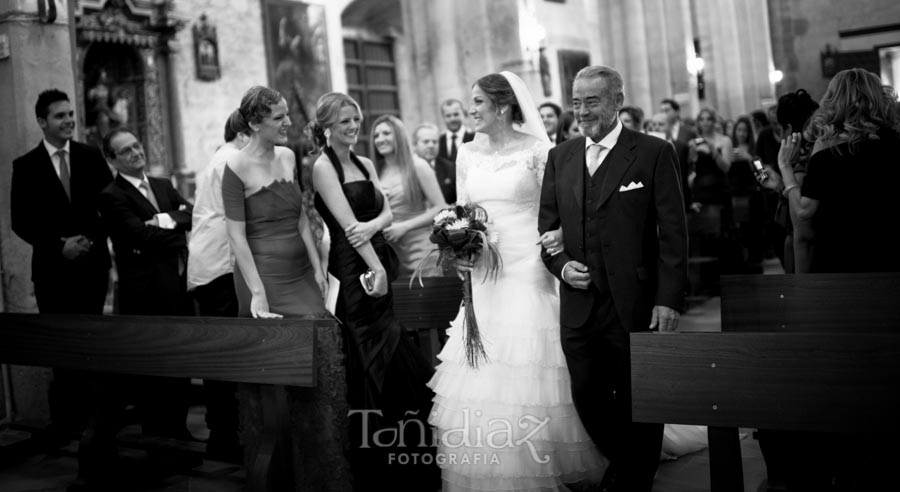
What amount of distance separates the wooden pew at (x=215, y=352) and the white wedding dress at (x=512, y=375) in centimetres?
69

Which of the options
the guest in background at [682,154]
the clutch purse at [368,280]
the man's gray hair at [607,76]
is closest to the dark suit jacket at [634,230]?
the man's gray hair at [607,76]

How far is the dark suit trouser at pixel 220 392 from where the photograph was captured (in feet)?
16.9

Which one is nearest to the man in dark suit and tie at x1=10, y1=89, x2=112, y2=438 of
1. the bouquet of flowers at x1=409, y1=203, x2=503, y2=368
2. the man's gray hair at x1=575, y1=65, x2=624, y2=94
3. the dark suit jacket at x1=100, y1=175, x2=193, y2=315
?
the dark suit jacket at x1=100, y1=175, x2=193, y2=315

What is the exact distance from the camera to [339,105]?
4316 millimetres

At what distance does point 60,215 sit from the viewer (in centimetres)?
567

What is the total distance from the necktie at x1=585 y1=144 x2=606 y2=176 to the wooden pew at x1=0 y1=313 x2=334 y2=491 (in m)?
1.30

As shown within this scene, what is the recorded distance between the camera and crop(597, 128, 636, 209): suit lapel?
12.0ft

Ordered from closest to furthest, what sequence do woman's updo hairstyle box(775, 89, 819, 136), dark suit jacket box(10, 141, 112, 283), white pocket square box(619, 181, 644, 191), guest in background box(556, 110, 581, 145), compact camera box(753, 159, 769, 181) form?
white pocket square box(619, 181, 644, 191)
woman's updo hairstyle box(775, 89, 819, 136)
compact camera box(753, 159, 769, 181)
dark suit jacket box(10, 141, 112, 283)
guest in background box(556, 110, 581, 145)

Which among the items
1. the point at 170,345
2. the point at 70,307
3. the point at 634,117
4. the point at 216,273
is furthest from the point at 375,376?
the point at 634,117

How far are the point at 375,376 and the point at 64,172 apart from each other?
2838mm

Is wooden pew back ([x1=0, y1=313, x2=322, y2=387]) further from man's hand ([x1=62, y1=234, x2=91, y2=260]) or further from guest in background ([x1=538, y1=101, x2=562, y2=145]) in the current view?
guest in background ([x1=538, y1=101, x2=562, y2=145])

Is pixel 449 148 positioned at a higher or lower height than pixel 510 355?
higher

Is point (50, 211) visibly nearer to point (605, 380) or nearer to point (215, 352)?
point (215, 352)

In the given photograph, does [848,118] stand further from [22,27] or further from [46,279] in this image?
[22,27]
